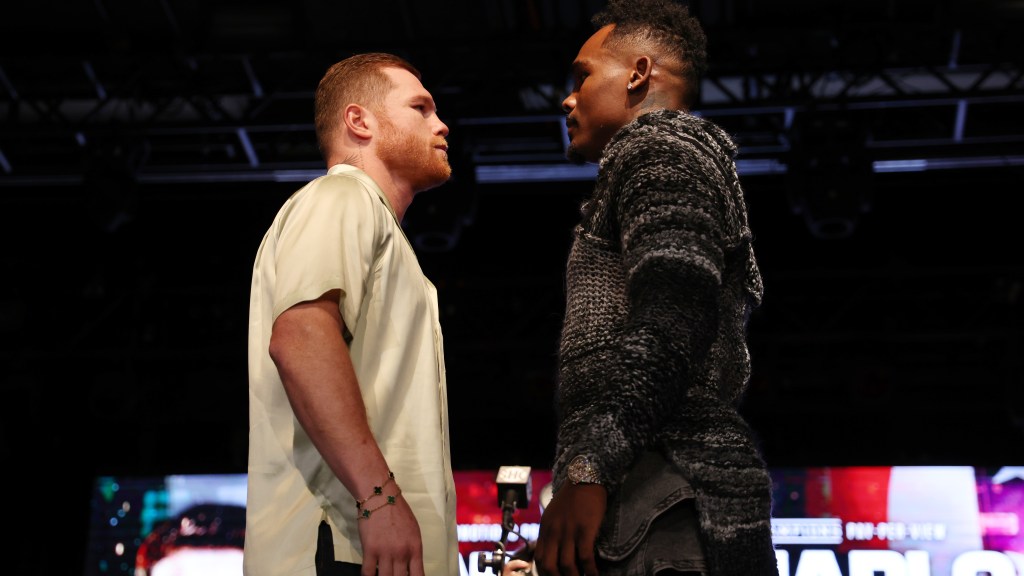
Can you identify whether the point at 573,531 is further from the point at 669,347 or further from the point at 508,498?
the point at 508,498

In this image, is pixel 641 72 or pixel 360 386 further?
pixel 641 72

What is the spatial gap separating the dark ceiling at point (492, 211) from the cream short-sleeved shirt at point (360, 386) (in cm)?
430

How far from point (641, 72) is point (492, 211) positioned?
22.3 ft

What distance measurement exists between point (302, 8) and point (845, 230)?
3.24 metres

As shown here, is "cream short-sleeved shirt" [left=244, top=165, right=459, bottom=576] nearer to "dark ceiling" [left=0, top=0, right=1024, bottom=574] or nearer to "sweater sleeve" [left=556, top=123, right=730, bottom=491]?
"sweater sleeve" [left=556, top=123, right=730, bottom=491]

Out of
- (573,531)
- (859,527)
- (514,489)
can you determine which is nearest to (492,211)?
(859,527)

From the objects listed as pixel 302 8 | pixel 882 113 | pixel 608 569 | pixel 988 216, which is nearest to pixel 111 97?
pixel 302 8

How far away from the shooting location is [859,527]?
698 cm

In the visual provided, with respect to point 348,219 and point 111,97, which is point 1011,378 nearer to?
point 111,97

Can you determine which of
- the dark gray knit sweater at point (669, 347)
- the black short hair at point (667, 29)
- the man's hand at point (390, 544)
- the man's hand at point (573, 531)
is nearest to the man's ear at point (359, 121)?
the black short hair at point (667, 29)

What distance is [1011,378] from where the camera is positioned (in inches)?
313

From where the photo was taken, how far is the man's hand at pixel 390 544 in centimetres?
168

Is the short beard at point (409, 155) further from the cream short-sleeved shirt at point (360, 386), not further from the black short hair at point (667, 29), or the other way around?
the black short hair at point (667, 29)

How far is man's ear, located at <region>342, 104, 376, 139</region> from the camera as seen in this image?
227cm
